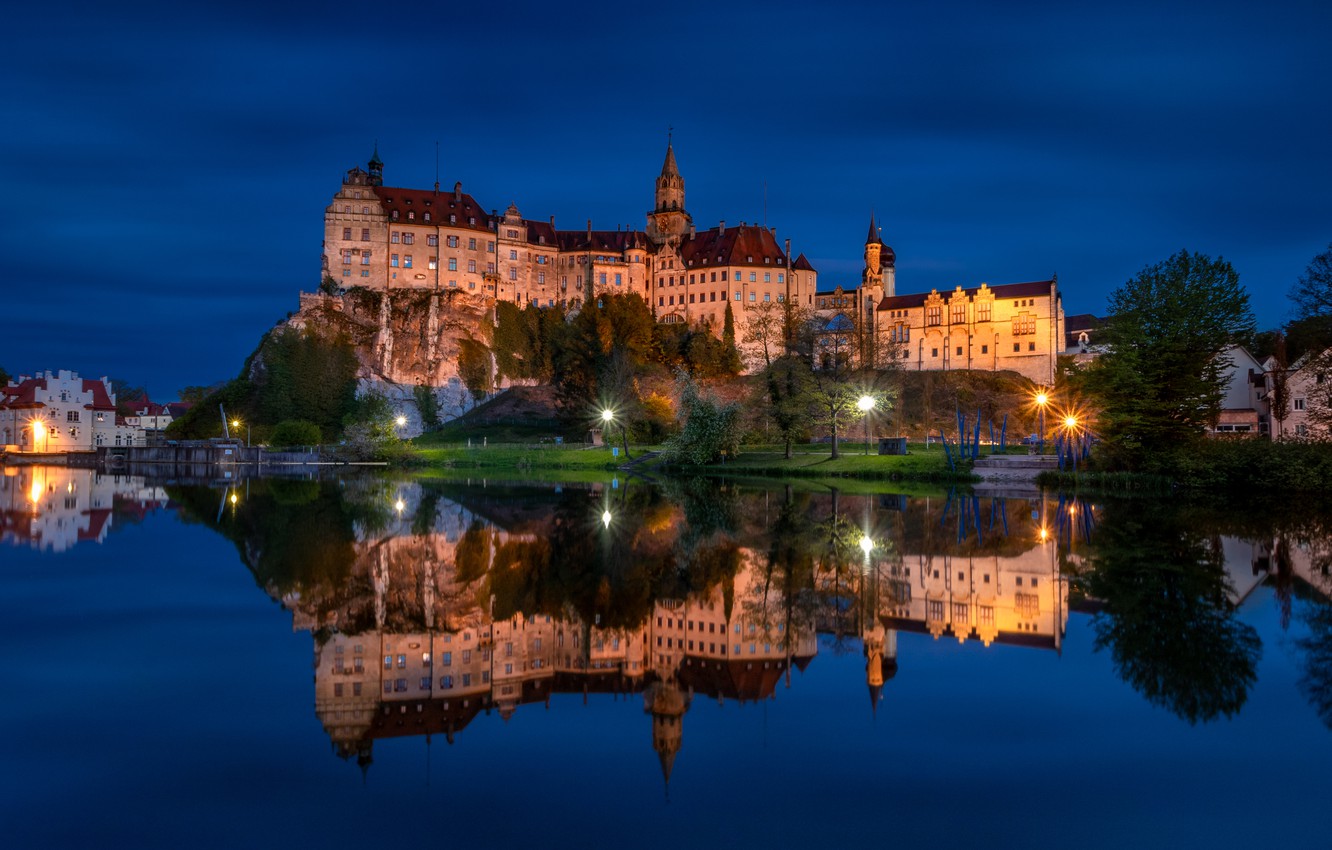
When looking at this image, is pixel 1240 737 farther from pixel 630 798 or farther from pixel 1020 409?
pixel 1020 409

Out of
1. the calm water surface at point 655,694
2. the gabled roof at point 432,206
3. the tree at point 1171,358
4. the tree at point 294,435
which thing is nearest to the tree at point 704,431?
the tree at point 1171,358

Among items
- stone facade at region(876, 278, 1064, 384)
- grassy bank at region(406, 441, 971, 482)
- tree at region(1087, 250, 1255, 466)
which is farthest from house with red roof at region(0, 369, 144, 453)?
tree at region(1087, 250, 1255, 466)

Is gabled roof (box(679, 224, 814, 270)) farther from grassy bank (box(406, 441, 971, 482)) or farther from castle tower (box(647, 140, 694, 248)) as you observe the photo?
grassy bank (box(406, 441, 971, 482))

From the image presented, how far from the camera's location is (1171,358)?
35094mm

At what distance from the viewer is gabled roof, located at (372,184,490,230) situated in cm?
9075

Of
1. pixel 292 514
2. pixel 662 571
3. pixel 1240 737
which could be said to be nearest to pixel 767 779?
pixel 1240 737

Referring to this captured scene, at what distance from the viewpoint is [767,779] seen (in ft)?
20.4

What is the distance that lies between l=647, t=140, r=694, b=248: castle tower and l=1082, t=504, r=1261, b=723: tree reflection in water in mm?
88253

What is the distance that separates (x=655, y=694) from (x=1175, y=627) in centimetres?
653

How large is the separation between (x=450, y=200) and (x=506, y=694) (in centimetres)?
9274

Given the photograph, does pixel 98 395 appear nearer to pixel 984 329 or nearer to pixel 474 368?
pixel 474 368

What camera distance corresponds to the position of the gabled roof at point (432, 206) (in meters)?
90.8

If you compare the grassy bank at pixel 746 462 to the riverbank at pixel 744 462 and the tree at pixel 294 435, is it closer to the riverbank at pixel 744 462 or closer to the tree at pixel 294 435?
the riverbank at pixel 744 462

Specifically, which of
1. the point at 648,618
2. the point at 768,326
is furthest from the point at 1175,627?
the point at 768,326
